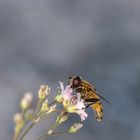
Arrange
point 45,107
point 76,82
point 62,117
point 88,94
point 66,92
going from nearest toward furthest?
point 45,107
point 62,117
point 66,92
point 76,82
point 88,94

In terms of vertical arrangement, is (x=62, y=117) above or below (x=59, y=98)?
below

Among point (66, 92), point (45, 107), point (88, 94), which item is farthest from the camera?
point (88, 94)

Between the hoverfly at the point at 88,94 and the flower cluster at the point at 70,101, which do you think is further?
the hoverfly at the point at 88,94

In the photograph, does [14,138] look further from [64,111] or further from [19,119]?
[64,111]

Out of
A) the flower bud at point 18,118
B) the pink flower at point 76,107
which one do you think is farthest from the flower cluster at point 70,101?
the flower bud at point 18,118

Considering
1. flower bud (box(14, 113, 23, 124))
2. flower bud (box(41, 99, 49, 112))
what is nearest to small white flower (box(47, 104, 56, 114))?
→ flower bud (box(41, 99, 49, 112))

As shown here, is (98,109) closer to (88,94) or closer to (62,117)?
(88,94)

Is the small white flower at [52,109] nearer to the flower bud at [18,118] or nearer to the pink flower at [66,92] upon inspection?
the pink flower at [66,92]

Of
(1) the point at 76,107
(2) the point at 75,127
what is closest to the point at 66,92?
(1) the point at 76,107
